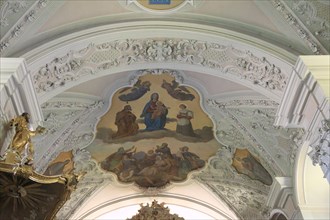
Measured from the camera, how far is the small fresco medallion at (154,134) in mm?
9922

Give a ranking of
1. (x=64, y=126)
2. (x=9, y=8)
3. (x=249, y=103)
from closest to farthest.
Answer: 1. (x=9, y=8)
2. (x=249, y=103)
3. (x=64, y=126)

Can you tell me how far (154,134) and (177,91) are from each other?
57.4 inches

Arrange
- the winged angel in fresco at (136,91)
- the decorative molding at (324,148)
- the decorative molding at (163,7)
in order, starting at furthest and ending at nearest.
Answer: the winged angel in fresco at (136,91)
the decorative molding at (163,7)
the decorative molding at (324,148)

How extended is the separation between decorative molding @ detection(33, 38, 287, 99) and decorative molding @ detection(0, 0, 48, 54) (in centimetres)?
69

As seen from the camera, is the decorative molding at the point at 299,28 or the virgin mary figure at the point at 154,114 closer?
the decorative molding at the point at 299,28

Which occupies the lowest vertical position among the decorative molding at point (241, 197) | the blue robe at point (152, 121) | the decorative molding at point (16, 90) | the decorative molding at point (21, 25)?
the decorative molding at point (16, 90)

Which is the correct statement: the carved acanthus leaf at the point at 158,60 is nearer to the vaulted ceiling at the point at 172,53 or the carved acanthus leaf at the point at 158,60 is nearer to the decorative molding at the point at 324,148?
the vaulted ceiling at the point at 172,53

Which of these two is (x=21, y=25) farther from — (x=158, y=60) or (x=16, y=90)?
(x=158, y=60)

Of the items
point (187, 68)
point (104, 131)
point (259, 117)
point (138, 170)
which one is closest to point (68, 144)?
point (104, 131)

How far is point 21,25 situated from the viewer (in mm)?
7184

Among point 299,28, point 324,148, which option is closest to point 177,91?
point 299,28

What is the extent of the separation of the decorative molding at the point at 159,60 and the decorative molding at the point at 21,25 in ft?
2.27

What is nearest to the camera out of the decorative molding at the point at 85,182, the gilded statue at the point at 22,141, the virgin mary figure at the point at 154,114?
the gilded statue at the point at 22,141

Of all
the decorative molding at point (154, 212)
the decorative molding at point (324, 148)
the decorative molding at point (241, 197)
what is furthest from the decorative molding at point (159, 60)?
the decorative molding at point (154, 212)
